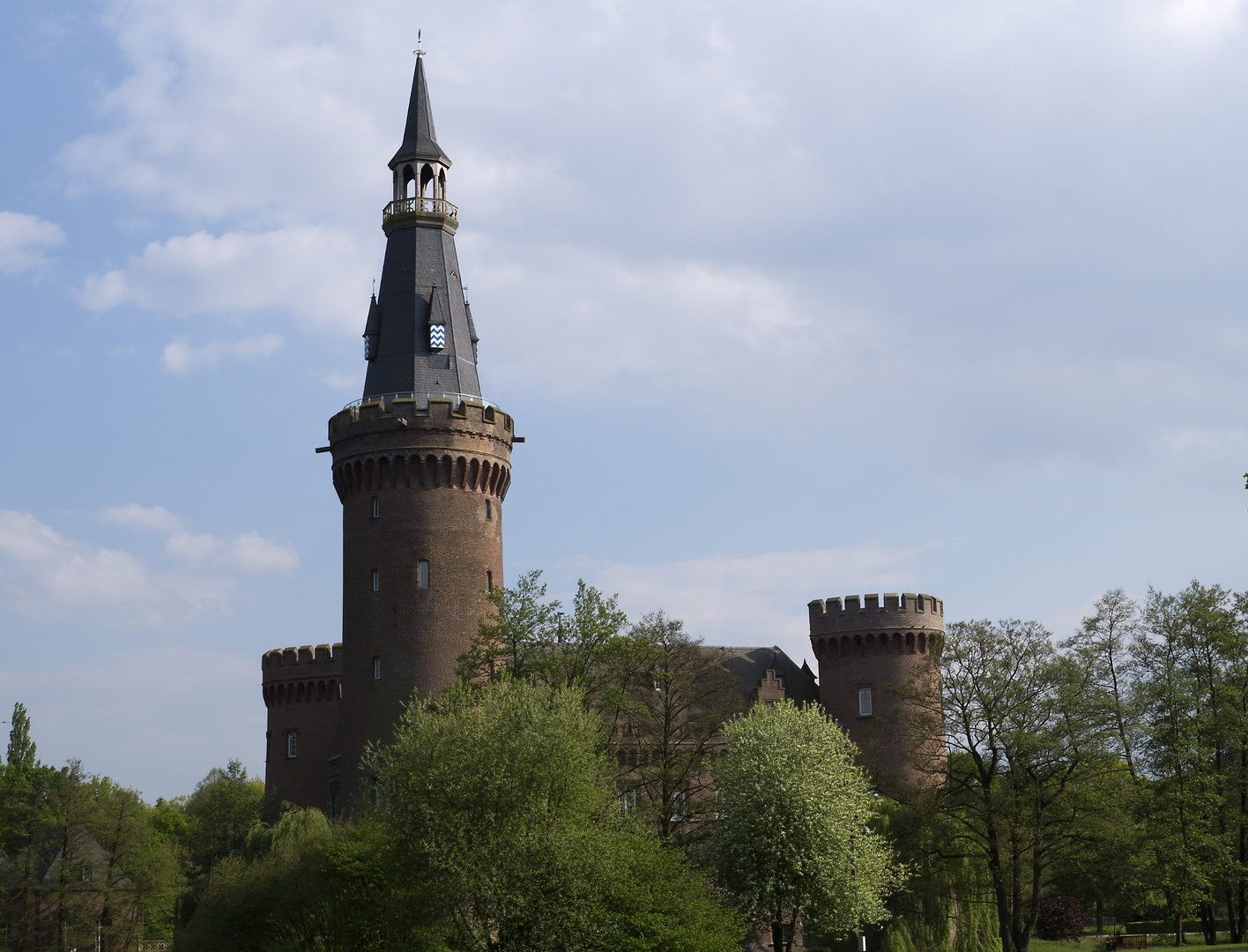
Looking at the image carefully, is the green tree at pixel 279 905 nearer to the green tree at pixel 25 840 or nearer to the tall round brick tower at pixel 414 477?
the tall round brick tower at pixel 414 477

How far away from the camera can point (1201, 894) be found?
51062 millimetres

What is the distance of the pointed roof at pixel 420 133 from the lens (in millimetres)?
57719

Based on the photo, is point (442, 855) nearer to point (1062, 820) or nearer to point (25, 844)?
point (1062, 820)

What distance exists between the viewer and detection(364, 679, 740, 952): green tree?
35031mm

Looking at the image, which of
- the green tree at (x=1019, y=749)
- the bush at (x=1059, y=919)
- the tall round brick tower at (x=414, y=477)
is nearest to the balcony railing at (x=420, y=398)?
the tall round brick tower at (x=414, y=477)

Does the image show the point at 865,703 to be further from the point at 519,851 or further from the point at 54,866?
the point at 54,866

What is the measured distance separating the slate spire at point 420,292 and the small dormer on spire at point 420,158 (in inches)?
1.6

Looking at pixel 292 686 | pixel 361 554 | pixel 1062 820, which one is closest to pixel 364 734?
pixel 361 554

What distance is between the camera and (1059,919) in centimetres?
7181

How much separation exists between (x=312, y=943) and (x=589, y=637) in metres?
14.4

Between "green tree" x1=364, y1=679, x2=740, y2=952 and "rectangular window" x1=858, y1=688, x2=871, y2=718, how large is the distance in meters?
31.1

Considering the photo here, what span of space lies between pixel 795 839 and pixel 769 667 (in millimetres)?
26309

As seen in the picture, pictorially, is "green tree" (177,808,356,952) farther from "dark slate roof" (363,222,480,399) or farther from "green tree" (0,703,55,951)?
"green tree" (0,703,55,951)

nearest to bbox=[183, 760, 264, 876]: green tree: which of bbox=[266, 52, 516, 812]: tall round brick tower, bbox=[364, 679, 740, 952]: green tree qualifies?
bbox=[266, 52, 516, 812]: tall round brick tower
